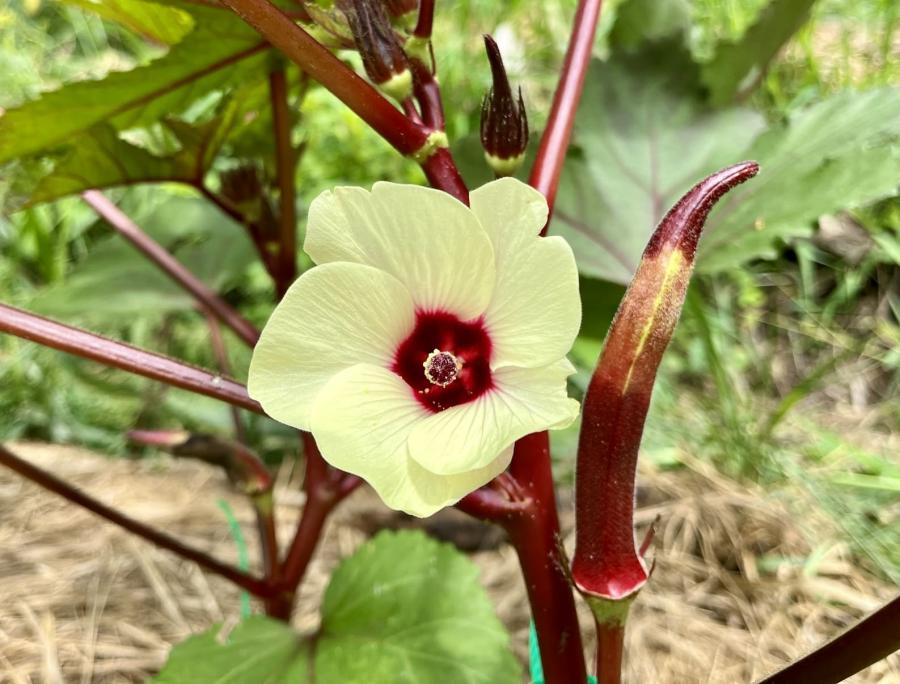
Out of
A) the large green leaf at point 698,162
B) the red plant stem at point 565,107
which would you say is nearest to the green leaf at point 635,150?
the large green leaf at point 698,162

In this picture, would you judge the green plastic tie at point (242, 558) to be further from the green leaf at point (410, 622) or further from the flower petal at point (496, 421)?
the flower petal at point (496, 421)

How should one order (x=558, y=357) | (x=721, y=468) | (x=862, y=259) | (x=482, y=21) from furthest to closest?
1. (x=482, y=21)
2. (x=862, y=259)
3. (x=721, y=468)
4. (x=558, y=357)

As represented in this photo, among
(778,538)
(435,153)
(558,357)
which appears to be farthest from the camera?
(778,538)

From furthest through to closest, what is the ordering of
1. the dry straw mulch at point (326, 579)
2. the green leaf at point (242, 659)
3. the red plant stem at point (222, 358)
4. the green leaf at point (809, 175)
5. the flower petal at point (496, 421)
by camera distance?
the red plant stem at point (222, 358) < the dry straw mulch at point (326, 579) < the green leaf at point (809, 175) < the green leaf at point (242, 659) < the flower petal at point (496, 421)

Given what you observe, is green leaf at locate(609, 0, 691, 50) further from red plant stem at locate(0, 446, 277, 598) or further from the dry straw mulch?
red plant stem at locate(0, 446, 277, 598)

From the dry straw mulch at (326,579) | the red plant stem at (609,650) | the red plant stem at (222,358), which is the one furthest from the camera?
the red plant stem at (222,358)

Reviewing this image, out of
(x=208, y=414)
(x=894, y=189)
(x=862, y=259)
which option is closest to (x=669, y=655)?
(x=894, y=189)

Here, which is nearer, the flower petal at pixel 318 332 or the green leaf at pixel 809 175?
the flower petal at pixel 318 332

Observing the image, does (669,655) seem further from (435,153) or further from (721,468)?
(435,153)

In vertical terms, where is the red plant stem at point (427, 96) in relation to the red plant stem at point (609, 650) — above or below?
above
